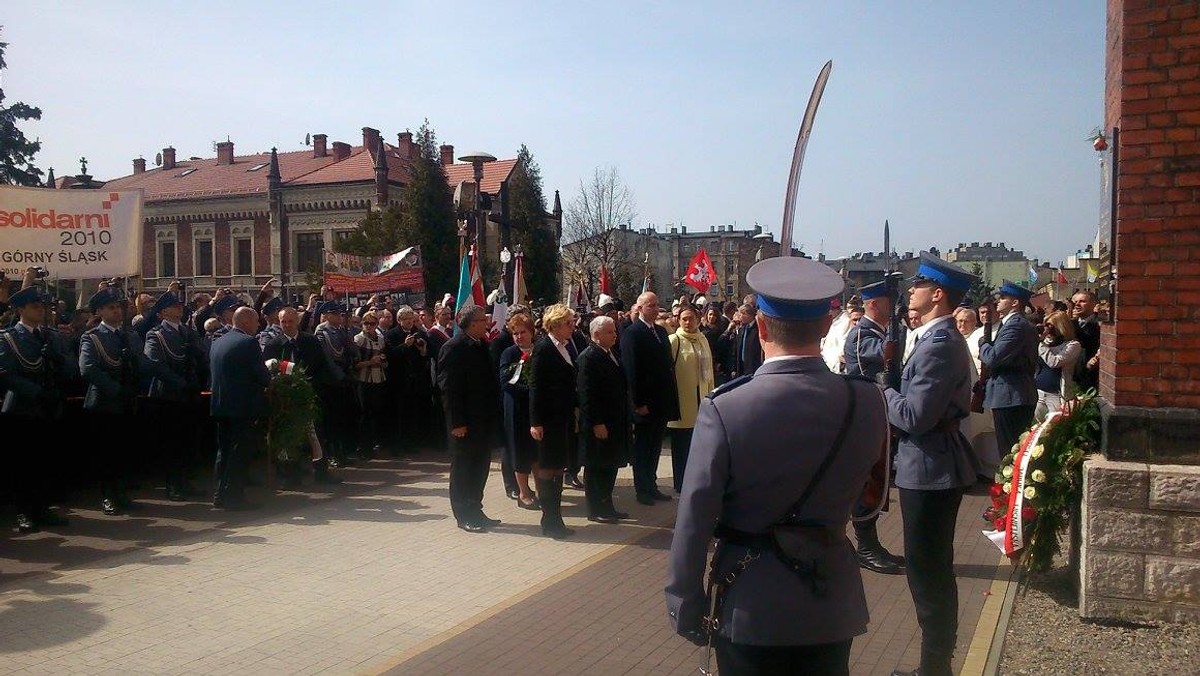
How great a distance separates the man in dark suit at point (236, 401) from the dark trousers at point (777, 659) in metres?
7.60

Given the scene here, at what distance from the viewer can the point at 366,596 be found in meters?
6.71

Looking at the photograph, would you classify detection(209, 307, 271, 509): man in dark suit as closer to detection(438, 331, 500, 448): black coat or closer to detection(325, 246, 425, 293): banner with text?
detection(438, 331, 500, 448): black coat

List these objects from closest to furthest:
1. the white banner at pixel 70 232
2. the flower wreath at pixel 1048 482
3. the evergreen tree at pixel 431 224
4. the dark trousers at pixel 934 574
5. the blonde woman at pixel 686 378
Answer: the dark trousers at pixel 934 574 < the flower wreath at pixel 1048 482 < the blonde woman at pixel 686 378 < the white banner at pixel 70 232 < the evergreen tree at pixel 431 224

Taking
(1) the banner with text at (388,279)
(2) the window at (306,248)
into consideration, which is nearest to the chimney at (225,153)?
(2) the window at (306,248)

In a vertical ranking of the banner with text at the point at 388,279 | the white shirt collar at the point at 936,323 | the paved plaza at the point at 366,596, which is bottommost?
the paved plaza at the point at 366,596

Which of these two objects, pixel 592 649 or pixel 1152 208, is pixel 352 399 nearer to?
pixel 592 649

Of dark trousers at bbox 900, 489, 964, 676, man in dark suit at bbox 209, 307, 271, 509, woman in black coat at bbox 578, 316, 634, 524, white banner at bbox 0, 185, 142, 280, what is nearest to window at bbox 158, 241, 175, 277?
white banner at bbox 0, 185, 142, 280

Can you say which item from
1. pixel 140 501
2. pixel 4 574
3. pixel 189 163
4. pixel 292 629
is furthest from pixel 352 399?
pixel 189 163

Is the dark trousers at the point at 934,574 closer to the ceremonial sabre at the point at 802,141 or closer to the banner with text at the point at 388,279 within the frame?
the ceremonial sabre at the point at 802,141

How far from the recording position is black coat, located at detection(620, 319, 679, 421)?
9.81 m

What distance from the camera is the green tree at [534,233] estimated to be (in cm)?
4919

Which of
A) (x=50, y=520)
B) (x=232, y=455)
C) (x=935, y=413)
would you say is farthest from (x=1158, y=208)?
(x=50, y=520)

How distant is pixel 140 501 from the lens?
10195 millimetres

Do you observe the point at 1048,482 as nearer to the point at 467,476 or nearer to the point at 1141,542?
the point at 1141,542
